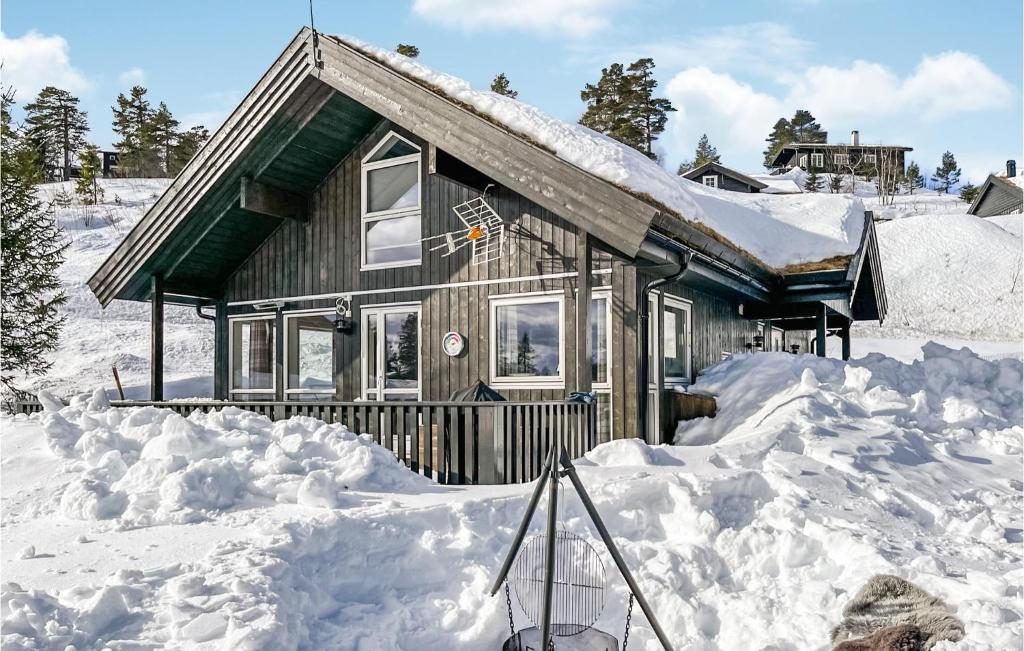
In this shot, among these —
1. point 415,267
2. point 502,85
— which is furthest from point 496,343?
point 502,85

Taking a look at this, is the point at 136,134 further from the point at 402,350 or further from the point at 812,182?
the point at 402,350

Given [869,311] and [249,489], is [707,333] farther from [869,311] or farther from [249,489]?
[249,489]

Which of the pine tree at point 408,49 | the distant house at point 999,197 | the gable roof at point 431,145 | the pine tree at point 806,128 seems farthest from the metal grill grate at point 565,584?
the pine tree at point 806,128

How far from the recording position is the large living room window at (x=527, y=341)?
10438mm

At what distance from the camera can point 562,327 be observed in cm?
1038

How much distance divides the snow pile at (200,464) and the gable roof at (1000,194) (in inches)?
1722

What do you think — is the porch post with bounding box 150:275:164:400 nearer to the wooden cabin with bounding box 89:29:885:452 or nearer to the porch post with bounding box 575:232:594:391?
the wooden cabin with bounding box 89:29:885:452

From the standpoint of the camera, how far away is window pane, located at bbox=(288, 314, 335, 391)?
1259 centimetres

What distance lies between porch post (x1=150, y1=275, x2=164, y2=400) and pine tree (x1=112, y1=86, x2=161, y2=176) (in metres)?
41.5

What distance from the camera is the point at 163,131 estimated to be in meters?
50.1

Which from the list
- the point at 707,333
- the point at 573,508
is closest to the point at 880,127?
the point at 707,333

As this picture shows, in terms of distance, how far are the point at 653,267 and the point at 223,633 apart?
23.1 ft

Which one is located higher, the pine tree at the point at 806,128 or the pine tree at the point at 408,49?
the pine tree at the point at 806,128

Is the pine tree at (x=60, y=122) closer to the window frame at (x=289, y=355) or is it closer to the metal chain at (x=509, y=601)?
the window frame at (x=289, y=355)
